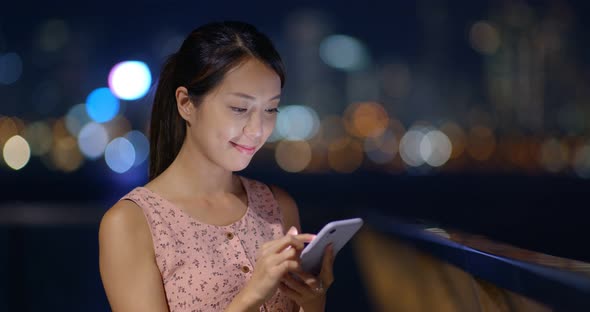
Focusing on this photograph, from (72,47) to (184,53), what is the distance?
22544mm

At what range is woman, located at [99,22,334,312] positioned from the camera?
209 cm

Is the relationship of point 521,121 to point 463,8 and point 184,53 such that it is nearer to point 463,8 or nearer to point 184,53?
point 463,8

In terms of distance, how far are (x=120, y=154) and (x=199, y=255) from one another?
31887 mm

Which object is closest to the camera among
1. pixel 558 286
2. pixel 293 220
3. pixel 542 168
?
pixel 558 286

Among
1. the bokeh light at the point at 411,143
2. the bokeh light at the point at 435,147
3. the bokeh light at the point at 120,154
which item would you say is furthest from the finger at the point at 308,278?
the bokeh light at the point at 411,143

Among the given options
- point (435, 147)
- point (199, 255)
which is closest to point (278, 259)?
point (199, 255)

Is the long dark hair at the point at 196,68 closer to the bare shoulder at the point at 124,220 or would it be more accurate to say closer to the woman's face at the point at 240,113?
the woman's face at the point at 240,113

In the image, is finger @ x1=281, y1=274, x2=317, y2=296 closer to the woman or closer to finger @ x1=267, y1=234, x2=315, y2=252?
the woman

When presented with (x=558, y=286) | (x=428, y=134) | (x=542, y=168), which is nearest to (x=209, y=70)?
(x=558, y=286)

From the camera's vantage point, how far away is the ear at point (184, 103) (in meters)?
2.25

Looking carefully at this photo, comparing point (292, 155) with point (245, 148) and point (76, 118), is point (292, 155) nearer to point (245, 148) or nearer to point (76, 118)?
point (76, 118)

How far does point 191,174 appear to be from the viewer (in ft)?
7.51

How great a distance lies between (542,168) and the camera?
45500mm

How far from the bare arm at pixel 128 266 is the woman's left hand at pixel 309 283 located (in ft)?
0.86
